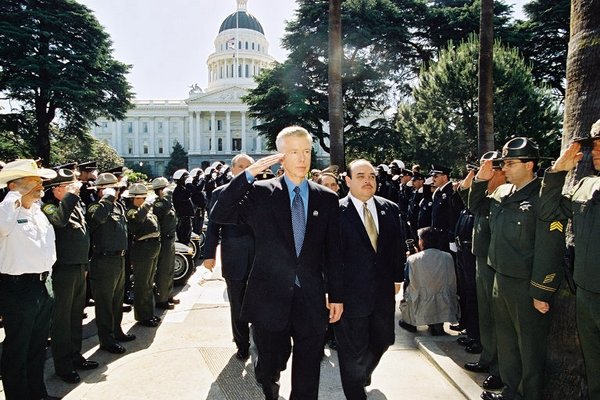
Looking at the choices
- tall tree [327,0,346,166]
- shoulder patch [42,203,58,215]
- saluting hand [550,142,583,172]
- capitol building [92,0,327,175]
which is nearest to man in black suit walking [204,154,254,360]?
shoulder patch [42,203,58,215]

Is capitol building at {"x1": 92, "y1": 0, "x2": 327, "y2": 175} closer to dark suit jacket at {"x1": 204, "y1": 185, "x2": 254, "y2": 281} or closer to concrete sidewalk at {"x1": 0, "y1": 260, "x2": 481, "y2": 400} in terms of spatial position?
concrete sidewalk at {"x1": 0, "y1": 260, "x2": 481, "y2": 400}

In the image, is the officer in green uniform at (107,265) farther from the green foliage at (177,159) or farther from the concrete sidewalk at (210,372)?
the green foliage at (177,159)

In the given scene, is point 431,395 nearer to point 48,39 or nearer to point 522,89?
point 522,89

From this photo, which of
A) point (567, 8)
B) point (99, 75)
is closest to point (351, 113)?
point (567, 8)

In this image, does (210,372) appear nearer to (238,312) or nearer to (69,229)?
(238,312)

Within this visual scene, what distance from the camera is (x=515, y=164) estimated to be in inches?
150

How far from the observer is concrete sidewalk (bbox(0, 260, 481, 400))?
415 centimetres

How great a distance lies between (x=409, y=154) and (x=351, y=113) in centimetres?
889

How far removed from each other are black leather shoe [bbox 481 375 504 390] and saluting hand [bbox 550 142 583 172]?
2.07 meters

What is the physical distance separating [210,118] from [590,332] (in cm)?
9056

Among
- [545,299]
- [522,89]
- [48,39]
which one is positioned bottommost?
[545,299]

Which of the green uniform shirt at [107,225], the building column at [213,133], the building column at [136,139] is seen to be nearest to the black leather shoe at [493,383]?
the green uniform shirt at [107,225]

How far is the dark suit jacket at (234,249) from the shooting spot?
4809 millimetres

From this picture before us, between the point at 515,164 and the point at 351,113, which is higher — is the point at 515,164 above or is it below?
below
